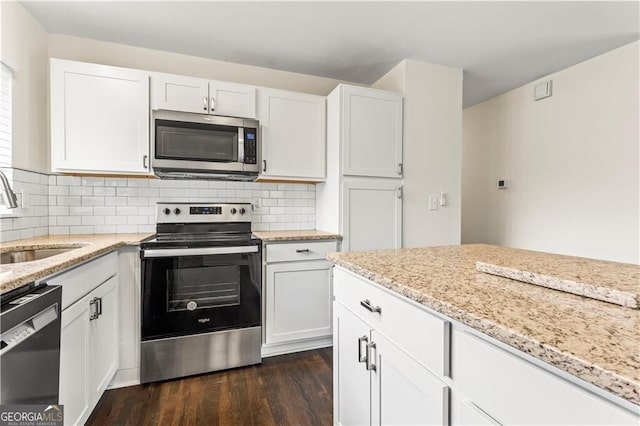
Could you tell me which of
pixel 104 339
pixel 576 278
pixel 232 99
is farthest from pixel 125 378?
pixel 576 278

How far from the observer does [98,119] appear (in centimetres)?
210

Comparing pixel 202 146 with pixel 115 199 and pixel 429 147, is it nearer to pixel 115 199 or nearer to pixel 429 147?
pixel 115 199

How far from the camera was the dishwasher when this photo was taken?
834 millimetres

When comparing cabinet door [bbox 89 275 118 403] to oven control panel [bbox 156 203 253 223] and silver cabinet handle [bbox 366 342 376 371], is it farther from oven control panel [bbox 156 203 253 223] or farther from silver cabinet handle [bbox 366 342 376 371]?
silver cabinet handle [bbox 366 342 376 371]

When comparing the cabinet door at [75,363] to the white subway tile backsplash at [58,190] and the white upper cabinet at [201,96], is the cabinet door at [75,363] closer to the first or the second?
the white subway tile backsplash at [58,190]

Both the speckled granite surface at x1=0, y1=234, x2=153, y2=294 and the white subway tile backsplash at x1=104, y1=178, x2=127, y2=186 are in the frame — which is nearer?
the speckled granite surface at x1=0, y1=234, x2=153, y2=294

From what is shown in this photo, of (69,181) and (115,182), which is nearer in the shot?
(69,181)

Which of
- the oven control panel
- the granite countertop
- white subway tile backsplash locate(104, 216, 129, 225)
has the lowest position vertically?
the granite countertop

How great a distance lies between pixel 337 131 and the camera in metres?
2.45


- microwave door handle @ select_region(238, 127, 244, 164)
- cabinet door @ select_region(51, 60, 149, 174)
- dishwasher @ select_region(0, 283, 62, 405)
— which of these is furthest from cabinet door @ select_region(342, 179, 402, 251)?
dishwasher @ select_region(0, 283, 62, 405)

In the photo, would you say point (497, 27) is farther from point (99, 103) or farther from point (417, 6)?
point (99, 103)

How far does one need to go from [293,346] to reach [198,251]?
1040 millimetres

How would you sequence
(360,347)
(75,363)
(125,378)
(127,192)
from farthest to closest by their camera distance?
(127,192)
(125,378)
(75,363)
(360,347)

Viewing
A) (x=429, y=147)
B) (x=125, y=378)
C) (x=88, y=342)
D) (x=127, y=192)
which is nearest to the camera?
(x=88, y=342)
